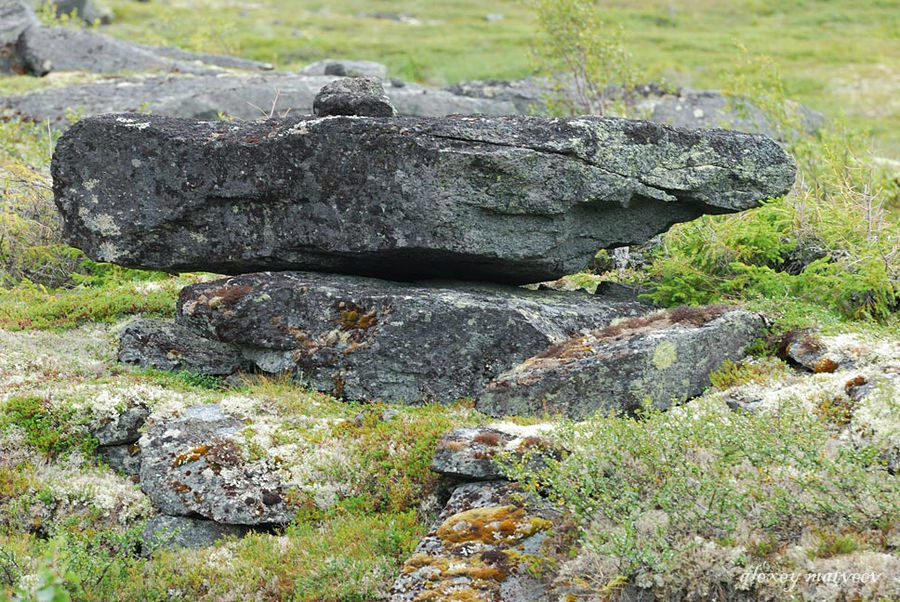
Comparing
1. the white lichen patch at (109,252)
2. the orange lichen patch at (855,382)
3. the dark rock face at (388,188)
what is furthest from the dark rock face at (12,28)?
the orange lichen patch at (855,382)

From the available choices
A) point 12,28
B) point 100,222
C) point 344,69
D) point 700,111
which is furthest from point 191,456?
point 12,28

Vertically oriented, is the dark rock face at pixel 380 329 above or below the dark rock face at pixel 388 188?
below

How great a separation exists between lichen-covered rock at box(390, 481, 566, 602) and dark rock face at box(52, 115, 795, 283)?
17.4 ft

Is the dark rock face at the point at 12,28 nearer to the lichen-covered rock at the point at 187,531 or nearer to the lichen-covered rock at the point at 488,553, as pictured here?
the lichen-covered rock at the point at 187,531

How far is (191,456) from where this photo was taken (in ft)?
38.8

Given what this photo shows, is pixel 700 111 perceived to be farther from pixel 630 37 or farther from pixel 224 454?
pixel 224 454

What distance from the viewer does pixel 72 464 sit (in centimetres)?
1215

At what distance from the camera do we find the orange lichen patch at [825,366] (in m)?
12.6

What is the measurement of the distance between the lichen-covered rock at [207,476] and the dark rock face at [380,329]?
2230 millimetres

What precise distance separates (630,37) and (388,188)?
4845cm

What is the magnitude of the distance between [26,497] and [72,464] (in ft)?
3.02

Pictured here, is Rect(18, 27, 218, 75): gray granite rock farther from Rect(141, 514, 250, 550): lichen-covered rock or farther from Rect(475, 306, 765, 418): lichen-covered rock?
Rect(141, 514, 250, 550): lichen-covered rock

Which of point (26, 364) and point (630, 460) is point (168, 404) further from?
point (630, 460)

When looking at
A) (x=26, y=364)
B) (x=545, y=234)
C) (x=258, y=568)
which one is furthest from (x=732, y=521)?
(x=26, y=364)
